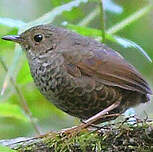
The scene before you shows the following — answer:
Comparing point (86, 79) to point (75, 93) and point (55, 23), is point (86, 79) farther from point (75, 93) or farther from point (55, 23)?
point (55, 23)

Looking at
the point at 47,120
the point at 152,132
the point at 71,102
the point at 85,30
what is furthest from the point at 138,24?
the point at 152,132

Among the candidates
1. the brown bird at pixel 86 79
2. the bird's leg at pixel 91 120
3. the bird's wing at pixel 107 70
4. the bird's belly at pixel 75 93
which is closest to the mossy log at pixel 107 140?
the bird's leg at pixel 91 120

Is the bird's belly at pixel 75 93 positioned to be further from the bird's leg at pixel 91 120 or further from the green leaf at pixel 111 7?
the green leaf at pixel 111 7

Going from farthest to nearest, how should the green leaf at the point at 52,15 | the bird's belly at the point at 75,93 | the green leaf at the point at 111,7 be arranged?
1. the green leaf at the point at 111,7
2. the green leaf at the point at 52,15
3. the bird's belly at the point at 75,93

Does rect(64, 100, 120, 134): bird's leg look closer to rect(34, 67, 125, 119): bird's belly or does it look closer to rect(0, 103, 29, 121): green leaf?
rect(34, 67, 125, 119): bird's belly

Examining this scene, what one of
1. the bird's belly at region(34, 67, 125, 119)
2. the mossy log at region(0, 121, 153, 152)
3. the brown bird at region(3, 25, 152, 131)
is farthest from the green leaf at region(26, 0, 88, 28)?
the mossy log at region(0, 121, 153, 152)

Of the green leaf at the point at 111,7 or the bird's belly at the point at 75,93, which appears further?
the green leaf at the point at 111,7
